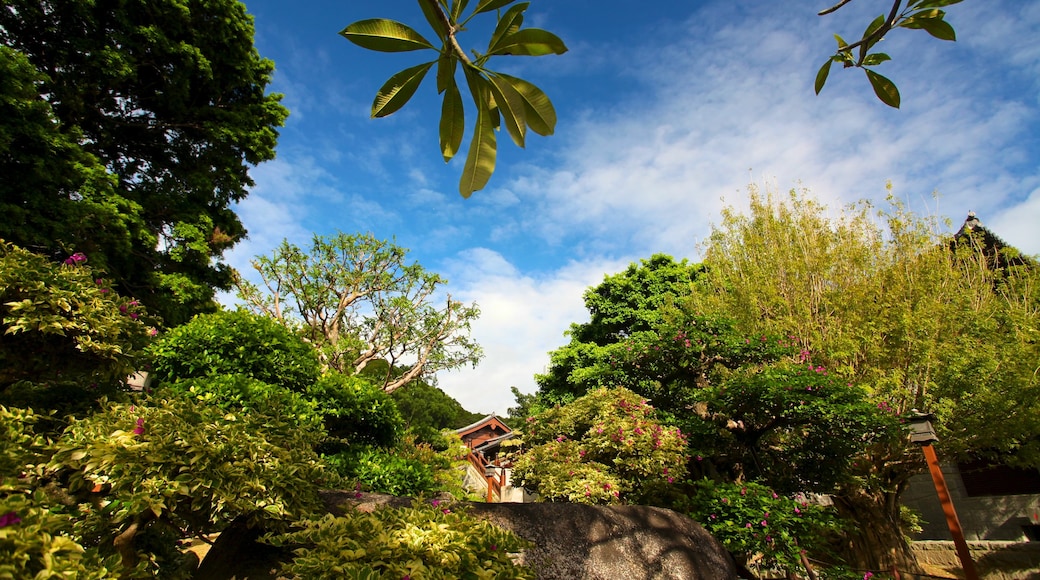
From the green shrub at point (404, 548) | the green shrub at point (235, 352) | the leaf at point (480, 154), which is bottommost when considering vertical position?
the green shrub at point (404, 548)

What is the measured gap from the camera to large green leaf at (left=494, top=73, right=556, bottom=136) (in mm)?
867

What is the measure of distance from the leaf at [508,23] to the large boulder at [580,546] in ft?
10.6

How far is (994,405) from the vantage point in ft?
22.6

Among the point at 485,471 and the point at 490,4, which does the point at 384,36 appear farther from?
the point at 485,471

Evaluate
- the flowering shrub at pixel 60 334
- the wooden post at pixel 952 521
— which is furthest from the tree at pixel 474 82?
the wooden post at pixel 952 521

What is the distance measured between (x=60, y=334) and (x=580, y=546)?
13.1 feet

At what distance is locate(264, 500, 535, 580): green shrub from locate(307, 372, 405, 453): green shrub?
144 inches

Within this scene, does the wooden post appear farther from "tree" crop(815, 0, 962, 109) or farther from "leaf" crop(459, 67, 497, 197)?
"leaf" crop(459, 67, 497, 197)

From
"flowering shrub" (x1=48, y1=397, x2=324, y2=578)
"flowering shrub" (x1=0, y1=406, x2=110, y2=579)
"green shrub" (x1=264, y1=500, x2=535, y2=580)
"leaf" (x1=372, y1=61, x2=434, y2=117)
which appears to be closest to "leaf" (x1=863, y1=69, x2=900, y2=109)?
"leaf" (x1=372, y1=61, x2=434, y2=117)

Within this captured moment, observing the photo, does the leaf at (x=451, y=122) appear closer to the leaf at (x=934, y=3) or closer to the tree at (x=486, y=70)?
the tree at (x=486, y=70)

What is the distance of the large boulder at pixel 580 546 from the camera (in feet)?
10.7

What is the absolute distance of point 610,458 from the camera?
7.77m

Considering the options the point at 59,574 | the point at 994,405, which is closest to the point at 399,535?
the point at 59,574

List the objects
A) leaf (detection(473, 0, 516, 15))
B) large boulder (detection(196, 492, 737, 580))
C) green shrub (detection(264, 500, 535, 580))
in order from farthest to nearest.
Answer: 1. large boulder (detection(196, 492, 737, 580))
2. green shrub (detection(264, 500, 535, 580))
3. leaf (detection(473, 0, 516, 15))
